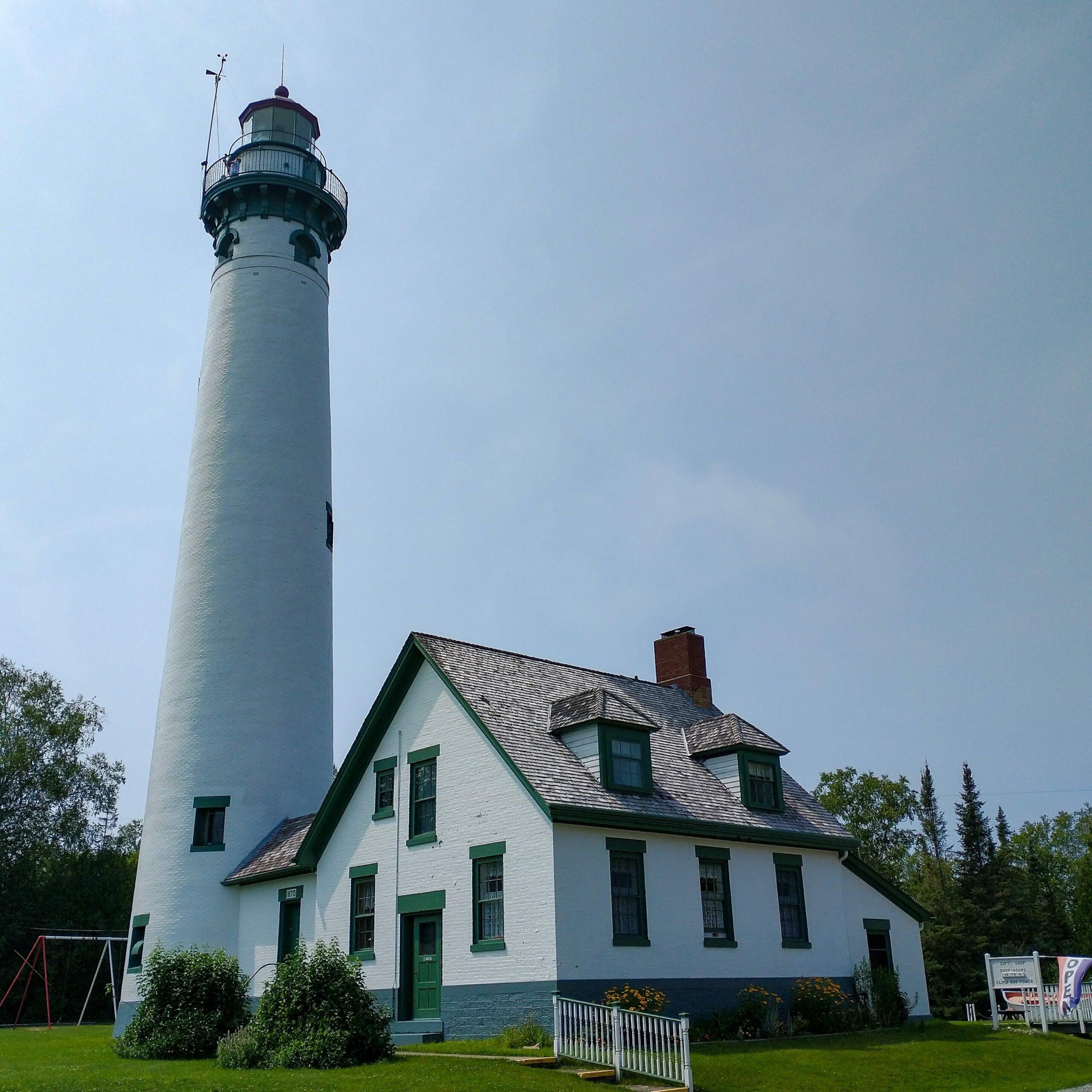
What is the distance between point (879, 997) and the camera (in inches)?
929

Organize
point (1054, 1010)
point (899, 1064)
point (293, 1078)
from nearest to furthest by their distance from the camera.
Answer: point (293, 1078) → point (899, 1064) → point (1054, 1010)

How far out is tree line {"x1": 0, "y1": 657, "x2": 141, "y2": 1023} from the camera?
4403cm

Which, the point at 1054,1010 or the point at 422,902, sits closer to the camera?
the point at 422,902

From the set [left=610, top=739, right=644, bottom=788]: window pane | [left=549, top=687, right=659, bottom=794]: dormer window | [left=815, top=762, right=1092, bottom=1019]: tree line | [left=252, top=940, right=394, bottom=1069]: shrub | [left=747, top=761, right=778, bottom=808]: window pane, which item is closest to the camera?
[left=252, top=940, right=394, bottom=1069]: shrub

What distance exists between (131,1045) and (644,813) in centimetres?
1195

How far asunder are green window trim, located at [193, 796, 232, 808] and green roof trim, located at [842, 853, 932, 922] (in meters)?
15.5

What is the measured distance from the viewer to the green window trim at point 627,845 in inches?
787

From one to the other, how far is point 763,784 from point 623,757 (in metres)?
4.69

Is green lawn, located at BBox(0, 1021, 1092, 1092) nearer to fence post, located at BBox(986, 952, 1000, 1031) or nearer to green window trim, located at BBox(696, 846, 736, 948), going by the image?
fence post, located at BBox(986, 952, 1000, 1031)

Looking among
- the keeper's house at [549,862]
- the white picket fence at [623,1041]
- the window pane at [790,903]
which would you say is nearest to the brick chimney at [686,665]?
the keeper's house at [549,862]

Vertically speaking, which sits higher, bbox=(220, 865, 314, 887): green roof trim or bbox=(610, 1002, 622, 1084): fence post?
bbox=(220, 865, 314, 887): green roof trim

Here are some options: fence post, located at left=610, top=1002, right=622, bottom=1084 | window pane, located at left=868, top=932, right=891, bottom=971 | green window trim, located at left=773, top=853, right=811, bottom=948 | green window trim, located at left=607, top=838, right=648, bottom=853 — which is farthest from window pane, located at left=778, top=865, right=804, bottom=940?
fence post, located at left=610, top=1002, right=622, bottom=1084

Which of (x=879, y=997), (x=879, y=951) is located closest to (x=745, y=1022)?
(x=879, y=997)

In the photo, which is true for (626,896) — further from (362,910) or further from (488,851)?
(362,910)
